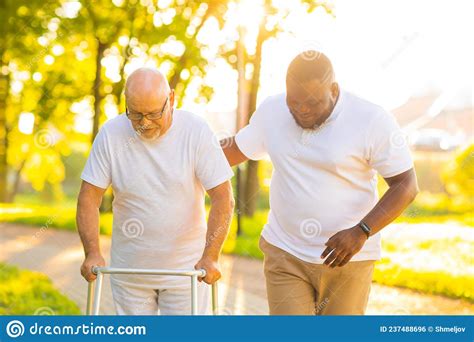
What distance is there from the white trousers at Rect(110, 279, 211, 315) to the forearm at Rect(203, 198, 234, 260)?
1.14ft

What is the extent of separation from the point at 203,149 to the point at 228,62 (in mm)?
11096

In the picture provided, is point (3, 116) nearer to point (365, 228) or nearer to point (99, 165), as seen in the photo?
point (99, 165)

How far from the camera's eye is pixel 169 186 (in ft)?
13.5

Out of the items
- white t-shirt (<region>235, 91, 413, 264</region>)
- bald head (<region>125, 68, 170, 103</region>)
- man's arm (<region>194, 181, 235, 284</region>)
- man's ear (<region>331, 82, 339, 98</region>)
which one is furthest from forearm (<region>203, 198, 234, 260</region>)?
man's ear (<region>331, 82, 339, 98</region>)

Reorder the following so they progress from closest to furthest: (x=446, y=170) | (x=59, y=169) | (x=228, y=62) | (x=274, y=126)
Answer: (x=274, y=126), (x=228, y=62), (x=446, y=170), (x=59, y=169)

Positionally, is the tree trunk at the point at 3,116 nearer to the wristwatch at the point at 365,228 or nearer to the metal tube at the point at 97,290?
the metal tube at the point at 97,290

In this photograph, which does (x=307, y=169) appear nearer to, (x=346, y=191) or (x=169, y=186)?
(x=346, y=191)

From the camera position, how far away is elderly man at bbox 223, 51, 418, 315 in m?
4.06

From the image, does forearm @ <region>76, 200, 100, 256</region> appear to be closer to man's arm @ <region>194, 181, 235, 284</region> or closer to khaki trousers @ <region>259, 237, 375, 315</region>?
man's arm @ <region>194, 181, 235, 284</region>

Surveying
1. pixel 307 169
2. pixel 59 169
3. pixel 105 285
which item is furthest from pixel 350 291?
pixel 59 169

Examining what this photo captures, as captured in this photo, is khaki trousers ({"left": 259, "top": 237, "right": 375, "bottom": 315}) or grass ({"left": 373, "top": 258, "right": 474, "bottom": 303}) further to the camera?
grass ({"left": 373, "top": 258, "right": 474, "bottom": 303})
